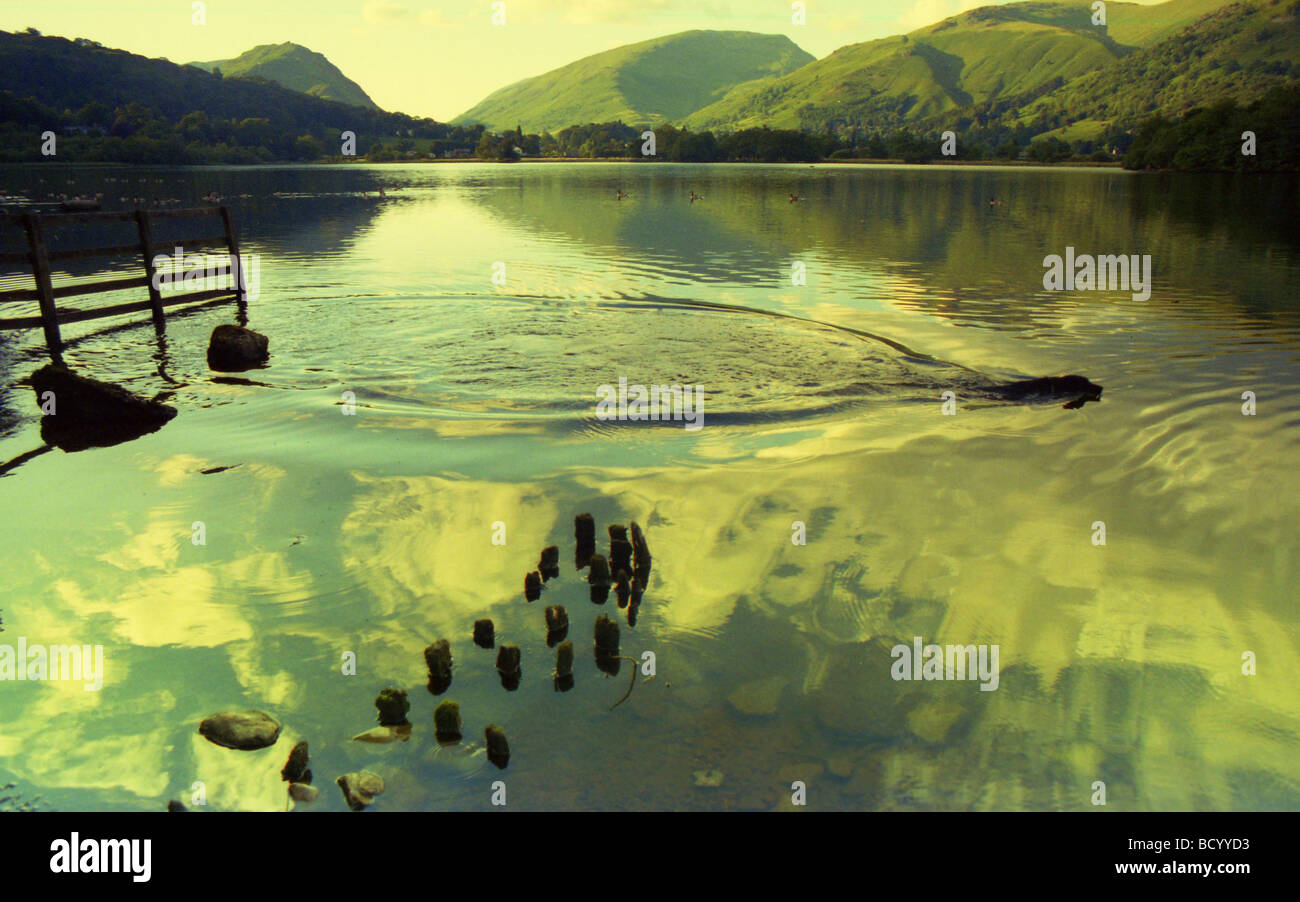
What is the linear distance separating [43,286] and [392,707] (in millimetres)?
18547

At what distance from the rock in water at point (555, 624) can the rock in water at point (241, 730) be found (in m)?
2.35

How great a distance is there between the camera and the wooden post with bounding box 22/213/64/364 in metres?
18.6

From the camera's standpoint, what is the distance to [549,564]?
874 cm

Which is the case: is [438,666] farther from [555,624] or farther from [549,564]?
[549,564]

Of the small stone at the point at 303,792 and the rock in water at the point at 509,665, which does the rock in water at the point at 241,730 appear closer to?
the small stone at the point at 303,792

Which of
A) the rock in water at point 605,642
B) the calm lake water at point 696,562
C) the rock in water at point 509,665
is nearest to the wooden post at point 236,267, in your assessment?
the calm lake water at point 696,562

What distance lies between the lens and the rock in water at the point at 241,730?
6.36 m

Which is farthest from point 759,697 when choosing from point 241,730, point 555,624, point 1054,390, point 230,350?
point 230,350

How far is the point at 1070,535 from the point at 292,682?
28.7 ft

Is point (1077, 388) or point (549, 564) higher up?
point (1077, 388)

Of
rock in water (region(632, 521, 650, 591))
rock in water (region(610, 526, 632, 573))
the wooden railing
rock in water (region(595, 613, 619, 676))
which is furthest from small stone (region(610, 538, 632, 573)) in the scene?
the wooden railing

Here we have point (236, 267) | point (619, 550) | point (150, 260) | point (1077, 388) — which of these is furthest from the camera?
point (236, 267)

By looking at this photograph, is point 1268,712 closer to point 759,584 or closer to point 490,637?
point 759,584
